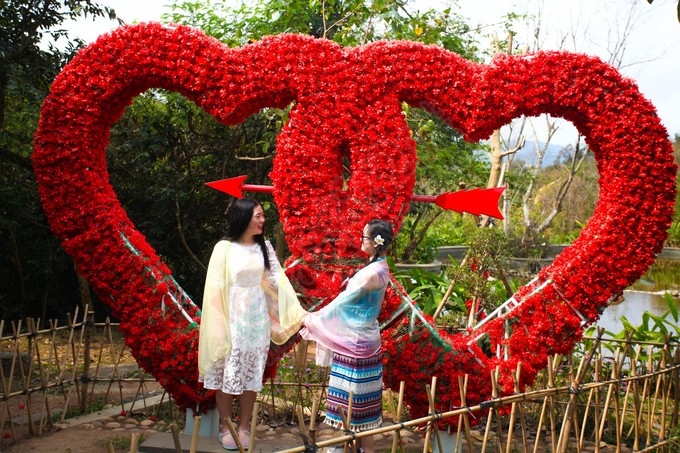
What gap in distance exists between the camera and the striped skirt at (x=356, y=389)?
415cm

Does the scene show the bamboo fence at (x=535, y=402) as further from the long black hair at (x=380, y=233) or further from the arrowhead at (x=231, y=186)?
the arrowhead at (x=231, y=186)

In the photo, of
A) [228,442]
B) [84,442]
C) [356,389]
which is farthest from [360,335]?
[84,442]

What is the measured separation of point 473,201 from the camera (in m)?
4.62

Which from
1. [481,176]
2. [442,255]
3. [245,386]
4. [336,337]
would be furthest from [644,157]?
[442,255]

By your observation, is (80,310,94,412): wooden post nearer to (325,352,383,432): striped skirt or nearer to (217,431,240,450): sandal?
(217,431,240,450): sandal

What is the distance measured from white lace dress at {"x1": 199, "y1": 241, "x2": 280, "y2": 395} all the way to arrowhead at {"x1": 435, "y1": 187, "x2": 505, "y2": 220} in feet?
3.93

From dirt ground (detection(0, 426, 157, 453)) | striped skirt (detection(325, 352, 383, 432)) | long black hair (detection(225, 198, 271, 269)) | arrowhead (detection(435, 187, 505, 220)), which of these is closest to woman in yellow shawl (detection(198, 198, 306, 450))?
long black hair (detection(225, 198, 271, 269))

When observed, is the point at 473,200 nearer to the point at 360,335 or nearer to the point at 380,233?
the point at 380,233

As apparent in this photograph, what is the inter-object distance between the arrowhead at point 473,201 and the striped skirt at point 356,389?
1039 mm

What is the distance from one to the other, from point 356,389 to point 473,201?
138 centimetres

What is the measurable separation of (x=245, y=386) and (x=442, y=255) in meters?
11.7

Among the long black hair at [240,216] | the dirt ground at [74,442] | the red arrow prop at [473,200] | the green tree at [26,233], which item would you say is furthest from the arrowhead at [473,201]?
the green tree at [26,233]

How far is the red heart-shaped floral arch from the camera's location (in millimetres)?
4582

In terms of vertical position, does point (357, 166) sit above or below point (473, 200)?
above
